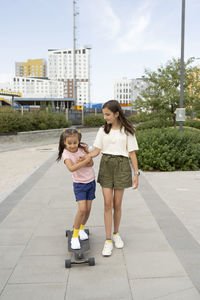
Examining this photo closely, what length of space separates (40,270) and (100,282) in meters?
0.67

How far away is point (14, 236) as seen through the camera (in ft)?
14.5

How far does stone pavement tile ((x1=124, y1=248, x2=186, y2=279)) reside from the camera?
324 cm

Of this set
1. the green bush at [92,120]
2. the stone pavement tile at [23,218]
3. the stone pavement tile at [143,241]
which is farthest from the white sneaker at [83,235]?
the green bush at [92,120]

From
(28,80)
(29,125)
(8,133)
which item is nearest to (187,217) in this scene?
(8,133)

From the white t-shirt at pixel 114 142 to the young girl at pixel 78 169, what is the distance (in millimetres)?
196

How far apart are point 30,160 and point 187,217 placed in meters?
8.61

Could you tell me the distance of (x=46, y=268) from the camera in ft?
11.2

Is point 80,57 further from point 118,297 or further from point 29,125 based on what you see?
point 118,297

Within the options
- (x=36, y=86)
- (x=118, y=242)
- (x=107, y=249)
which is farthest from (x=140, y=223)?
(x=36, y=86)

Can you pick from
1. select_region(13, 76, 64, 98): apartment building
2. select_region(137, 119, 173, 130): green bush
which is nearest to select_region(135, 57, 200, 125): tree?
select_region(137, 119, 173, 130): green bush

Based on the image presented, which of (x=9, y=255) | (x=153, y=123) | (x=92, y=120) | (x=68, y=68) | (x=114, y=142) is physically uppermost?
(x=68, y=68)

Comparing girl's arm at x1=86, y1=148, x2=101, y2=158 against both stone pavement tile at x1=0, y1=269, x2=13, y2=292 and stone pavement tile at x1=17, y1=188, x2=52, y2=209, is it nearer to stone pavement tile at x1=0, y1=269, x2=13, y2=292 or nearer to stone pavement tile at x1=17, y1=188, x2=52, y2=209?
stone pavement tile at x1=0, y1=269, x2=13, y2=292

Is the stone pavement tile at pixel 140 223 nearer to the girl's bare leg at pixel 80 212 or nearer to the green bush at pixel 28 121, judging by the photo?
the girl's bare leg at pixel 80 212

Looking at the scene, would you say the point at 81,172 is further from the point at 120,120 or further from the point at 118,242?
the point at 118,242
